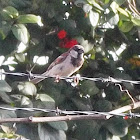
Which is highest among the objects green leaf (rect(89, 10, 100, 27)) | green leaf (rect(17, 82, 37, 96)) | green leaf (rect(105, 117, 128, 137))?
green leaf (rect(89, 10, 100, 27))

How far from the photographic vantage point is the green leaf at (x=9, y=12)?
3922 millimetres

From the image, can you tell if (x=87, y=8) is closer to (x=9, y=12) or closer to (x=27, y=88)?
(x=9, y=12)

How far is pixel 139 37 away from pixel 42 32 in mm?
771

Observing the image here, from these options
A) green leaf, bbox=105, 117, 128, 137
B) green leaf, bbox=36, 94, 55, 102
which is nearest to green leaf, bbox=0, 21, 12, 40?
green leaf, bbox=36, 94, 55, 102

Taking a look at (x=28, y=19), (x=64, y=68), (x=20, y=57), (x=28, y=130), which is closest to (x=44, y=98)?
(x=28, y=130)

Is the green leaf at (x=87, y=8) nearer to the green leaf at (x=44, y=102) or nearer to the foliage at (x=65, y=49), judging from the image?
the foliage at (x=65, y=49)

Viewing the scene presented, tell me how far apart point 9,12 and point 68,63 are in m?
1.31

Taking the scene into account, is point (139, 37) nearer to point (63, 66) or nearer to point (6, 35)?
point (63, 66)

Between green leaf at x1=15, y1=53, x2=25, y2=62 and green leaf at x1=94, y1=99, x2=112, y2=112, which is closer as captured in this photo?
green leaf at x1=15, y1=53, x2=25, y2=62

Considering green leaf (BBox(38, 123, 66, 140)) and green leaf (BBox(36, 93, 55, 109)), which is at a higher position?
green leaf (BBox(36, 93, 55, 109))

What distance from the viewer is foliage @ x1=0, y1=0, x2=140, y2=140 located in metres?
4.08

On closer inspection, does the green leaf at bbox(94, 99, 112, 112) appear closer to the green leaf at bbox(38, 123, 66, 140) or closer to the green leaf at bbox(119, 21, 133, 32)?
the green leaf at bbox(38, 123, 66, 140)

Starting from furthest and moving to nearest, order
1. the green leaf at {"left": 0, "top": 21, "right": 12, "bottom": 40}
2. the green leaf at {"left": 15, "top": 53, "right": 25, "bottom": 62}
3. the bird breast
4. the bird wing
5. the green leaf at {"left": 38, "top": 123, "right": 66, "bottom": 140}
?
the bird breast < the bird wing < the green leaf at {"left": 15, "top": 53, "right": 25, "bottom": 62} < the green leaf at {"left": 38, "top": 123, "right": 66, "bottom": 140} < the green leaf at {"left": 0, "top": 21, "right": 12, "bottom": 40}

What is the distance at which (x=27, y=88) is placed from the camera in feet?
13.9
